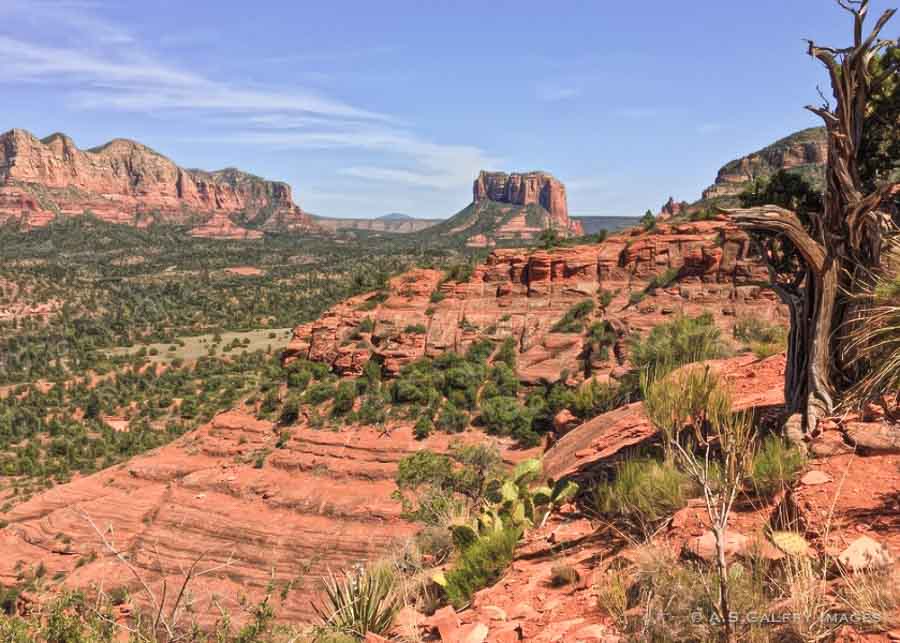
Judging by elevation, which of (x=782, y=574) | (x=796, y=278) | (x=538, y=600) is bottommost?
(x=538, y=600)

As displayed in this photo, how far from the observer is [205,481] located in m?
24.2

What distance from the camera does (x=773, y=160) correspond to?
86125 mm

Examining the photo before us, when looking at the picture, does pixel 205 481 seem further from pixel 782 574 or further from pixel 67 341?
pixel 67 341

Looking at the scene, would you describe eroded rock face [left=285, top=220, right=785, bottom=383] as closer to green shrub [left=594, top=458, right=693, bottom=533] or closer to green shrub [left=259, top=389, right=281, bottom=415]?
green shrub [left=259, top=389, right=281, bottom=415]

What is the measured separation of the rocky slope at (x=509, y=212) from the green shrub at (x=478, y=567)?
14025cm

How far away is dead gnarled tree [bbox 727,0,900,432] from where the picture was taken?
5.67m

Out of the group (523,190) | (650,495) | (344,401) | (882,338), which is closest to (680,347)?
(882,338)

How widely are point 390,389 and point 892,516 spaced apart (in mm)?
26041

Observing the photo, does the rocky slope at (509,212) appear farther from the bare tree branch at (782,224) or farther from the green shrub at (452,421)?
the bare tree branch at (782,224)

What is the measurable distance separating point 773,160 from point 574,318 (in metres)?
73.2

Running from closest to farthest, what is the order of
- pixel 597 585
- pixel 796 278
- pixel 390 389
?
pixel 597 585 → pixel 796 278 → pixel 390 389

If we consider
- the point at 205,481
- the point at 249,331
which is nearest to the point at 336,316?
the point at 205,481

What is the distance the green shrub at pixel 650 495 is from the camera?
509cm

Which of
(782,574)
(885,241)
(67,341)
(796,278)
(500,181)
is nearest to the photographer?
(782,574)
